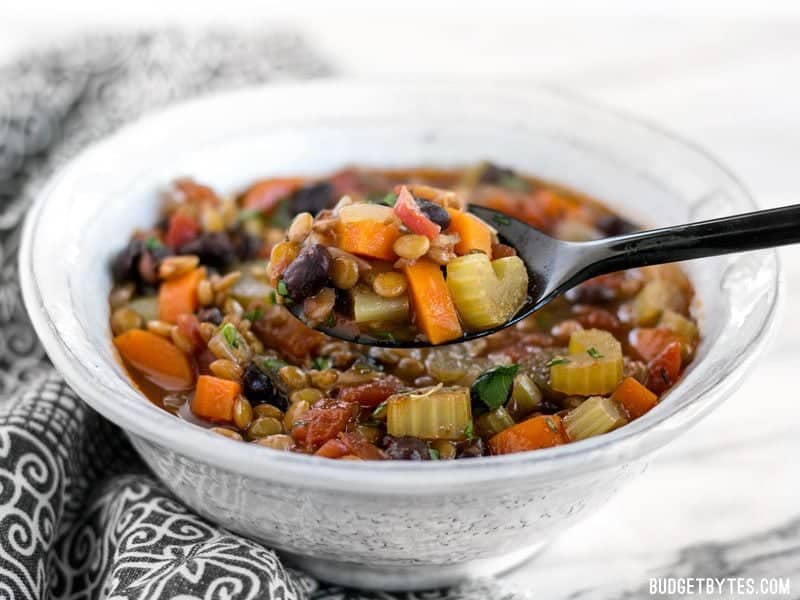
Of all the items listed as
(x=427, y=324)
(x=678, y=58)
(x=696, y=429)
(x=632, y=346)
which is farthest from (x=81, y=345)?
(x=678, y=58)

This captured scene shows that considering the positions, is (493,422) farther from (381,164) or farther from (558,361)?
(381,164)

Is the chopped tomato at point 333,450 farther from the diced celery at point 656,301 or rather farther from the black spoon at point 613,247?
the diced celery at point 656,301

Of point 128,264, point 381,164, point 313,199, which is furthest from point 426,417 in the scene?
point 381,164

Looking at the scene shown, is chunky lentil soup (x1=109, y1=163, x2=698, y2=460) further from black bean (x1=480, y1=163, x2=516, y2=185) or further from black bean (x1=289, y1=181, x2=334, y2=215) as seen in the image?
black bean (x1=480, y1=163, x2=516, y2=185)

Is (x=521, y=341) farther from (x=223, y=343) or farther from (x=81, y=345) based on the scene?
(x=81, y=345)

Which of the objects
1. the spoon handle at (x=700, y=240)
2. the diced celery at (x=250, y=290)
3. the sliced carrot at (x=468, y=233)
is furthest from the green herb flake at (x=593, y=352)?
the diced celery at (x=250, y=290)

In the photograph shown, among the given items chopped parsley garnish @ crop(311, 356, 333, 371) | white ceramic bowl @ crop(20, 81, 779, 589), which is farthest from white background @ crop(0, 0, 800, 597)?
chopped parsley garnish @ crop(311, 356, 333, 371)
